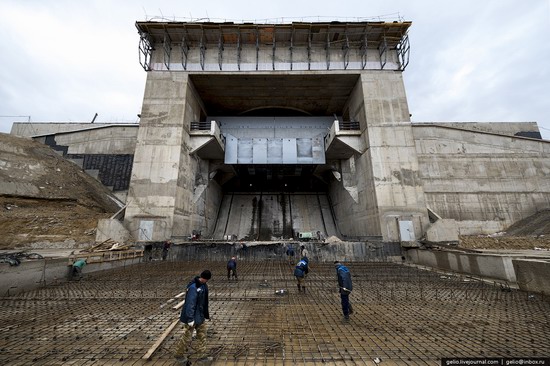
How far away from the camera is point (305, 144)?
76.3 feet

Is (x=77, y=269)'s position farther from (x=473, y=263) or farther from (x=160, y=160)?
(x=473, y=263)

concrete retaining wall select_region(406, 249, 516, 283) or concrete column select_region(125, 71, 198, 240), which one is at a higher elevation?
concrete column select_region(125, 71, 198, 240)

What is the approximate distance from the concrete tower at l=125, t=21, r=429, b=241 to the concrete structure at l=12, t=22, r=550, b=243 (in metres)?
0.11

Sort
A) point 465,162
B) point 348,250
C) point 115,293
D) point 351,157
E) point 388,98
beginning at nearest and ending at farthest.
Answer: point 115,293 → point 348,250 → point 388,98 → point 351,157 → point 465,162

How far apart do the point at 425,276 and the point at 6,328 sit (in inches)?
501

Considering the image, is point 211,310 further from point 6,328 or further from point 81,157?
point 81,157

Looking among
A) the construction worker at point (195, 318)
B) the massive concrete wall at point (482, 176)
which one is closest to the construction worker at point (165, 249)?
the construction worker at point (195, 318)

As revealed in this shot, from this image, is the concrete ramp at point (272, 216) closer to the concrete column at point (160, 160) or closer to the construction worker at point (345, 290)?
the concrete column at point (160, 160)

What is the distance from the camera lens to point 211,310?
229 inches

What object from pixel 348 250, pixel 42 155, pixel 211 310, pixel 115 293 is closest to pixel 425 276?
pixel 348 250

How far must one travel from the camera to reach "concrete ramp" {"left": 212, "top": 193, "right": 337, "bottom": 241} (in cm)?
2398

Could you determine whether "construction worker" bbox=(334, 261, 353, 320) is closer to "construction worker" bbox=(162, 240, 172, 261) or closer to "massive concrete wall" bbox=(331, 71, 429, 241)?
"massive concrete wall" bbox=(331, 71, 429, 241)

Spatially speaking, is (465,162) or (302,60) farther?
(465,162)

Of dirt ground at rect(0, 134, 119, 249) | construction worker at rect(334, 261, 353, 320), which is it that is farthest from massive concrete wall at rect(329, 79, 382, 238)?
dirt ground at rect(0, 134, 119, 249)
